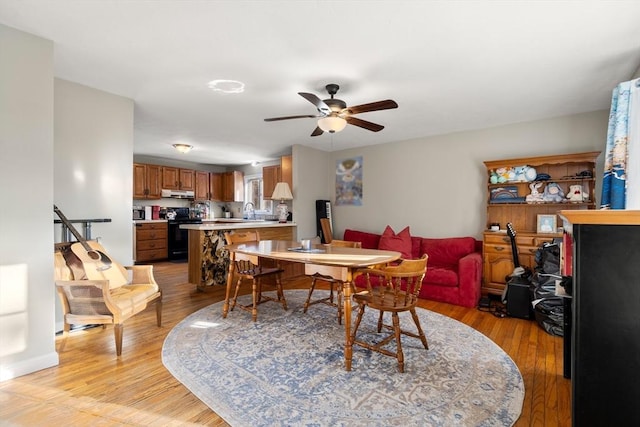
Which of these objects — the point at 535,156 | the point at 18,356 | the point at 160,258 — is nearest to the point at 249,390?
the point at 18,356

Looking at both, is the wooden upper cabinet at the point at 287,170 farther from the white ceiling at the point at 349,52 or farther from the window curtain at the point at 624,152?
the window curtain at the point at 624,152

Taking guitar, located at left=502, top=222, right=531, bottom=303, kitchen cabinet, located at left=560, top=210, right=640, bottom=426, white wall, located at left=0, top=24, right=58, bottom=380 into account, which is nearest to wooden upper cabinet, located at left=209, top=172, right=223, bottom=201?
white wall, located at left=0, top=24, right=58, bottom=380

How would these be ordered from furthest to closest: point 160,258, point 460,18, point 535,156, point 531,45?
point 160,258
point 535,156
point 531,45
point 460,18

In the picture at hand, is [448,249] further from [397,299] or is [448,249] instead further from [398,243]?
[397,299]

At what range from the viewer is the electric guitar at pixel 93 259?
101 inches

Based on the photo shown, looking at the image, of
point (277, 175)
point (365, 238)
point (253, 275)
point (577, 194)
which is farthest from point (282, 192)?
point (577, 194)

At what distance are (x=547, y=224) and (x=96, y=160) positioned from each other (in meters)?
5.15

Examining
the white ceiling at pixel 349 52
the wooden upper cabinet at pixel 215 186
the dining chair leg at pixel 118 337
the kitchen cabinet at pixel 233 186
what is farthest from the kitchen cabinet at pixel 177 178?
the dining chair leg at pixel 118 337

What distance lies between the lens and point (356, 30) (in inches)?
77.8

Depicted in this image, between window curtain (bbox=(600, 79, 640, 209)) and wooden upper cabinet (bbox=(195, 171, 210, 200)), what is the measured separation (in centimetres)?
723

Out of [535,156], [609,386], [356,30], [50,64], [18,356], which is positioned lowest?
[18,356]

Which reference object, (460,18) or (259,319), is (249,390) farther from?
(460,18)

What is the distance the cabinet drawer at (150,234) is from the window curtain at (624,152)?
23.1 ft

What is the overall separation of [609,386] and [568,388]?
3.30 ft
